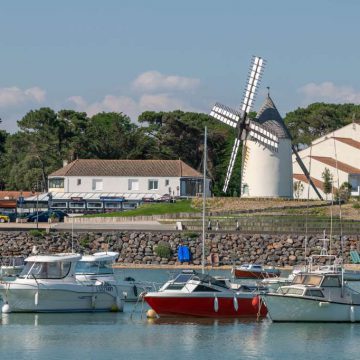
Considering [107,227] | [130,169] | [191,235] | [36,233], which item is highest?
[130,169]

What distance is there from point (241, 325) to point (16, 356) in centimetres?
1136

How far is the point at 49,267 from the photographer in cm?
5675

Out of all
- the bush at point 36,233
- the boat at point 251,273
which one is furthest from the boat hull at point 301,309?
the bush at point 36,233

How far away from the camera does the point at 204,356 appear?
46562mm

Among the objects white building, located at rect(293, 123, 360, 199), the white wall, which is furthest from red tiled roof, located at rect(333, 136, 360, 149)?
the white wall

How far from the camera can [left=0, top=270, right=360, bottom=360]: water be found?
154 ft

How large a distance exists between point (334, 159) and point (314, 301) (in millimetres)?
80370

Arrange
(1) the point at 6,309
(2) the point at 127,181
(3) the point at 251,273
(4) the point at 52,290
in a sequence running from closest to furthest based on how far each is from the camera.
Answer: (4) the point at 52,290 → (1) the point at 6,309 → (3) the point at 251,273 → (2) the point at 127,181

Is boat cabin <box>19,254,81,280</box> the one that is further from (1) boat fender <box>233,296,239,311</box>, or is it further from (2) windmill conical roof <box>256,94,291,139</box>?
(2) windmill conical roof <box>256,94,291,139</box>

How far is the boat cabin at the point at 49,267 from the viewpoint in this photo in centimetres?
5653

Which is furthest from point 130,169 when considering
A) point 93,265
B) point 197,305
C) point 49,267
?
point 197,305

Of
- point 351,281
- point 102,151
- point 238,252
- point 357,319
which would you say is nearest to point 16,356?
point 357,319

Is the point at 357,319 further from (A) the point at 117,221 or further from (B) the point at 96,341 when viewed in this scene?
(A) the point at 117,221

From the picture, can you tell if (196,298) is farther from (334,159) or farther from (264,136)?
(334,159)
